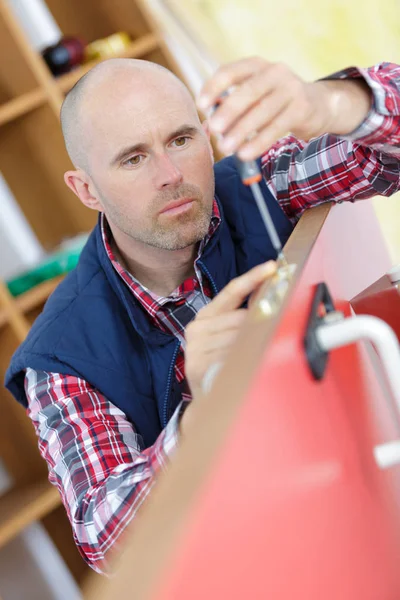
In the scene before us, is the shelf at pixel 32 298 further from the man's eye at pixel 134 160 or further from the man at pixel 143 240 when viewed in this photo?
the man's eye at pixel 134 160

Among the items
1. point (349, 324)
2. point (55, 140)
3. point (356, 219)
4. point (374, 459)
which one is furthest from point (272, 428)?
point (55, 140)

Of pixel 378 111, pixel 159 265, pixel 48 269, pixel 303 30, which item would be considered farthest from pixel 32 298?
pixel 303 30

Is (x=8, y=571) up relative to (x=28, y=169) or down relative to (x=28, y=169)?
down

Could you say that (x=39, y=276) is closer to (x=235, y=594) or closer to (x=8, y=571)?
(x=8, y=571)

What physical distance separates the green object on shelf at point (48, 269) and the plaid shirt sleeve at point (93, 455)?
29.0 inches

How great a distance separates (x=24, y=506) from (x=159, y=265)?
35.0 inches

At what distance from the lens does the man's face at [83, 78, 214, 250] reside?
128 centimetres

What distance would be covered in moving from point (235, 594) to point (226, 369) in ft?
0.55

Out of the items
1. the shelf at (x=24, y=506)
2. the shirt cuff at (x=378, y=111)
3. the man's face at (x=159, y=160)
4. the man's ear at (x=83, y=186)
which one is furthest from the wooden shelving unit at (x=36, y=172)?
the shirt cuff at (x=378, y=111)

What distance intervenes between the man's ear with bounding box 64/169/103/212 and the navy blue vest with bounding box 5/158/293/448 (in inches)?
3.7

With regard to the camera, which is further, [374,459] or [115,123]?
[115,123]

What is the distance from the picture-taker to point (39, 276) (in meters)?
2.03

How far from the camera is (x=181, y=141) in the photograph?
51.6 inches

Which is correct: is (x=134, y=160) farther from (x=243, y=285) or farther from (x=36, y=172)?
(x=36, y=172)
